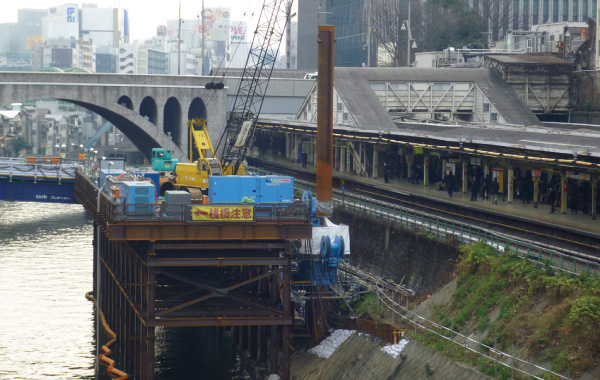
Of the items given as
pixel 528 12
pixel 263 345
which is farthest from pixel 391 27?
pixel 263 345

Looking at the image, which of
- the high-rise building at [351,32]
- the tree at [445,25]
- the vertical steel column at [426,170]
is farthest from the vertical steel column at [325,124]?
the high-rise building at [351,32]

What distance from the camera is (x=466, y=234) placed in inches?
1828

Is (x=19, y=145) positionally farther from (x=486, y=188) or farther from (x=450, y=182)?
(x=486, y=188)

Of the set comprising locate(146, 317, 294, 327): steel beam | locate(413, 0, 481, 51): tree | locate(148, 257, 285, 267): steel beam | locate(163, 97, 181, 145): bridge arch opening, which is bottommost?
locate(146, 317, 294, 327): steel beam

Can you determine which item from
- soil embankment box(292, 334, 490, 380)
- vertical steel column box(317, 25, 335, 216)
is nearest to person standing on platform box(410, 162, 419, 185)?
vertical steel column box(317, 25, 335, 216)

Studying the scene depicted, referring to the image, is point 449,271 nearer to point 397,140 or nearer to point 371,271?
point 371,271

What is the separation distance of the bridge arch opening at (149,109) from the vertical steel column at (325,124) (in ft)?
176

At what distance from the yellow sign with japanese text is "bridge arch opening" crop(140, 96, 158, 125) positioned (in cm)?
6468

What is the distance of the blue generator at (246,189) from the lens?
45.4 m

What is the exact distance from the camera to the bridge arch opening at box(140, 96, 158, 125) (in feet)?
347

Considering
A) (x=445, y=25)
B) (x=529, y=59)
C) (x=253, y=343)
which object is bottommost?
(x=253, y=343)

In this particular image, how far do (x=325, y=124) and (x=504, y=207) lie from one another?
1133cm

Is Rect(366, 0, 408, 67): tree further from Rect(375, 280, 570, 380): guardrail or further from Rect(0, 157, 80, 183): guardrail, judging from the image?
Rect(375, 280, 570, 380): guardrail

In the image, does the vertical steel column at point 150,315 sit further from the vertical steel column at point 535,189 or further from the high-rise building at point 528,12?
the high-rise building at point 528,12
